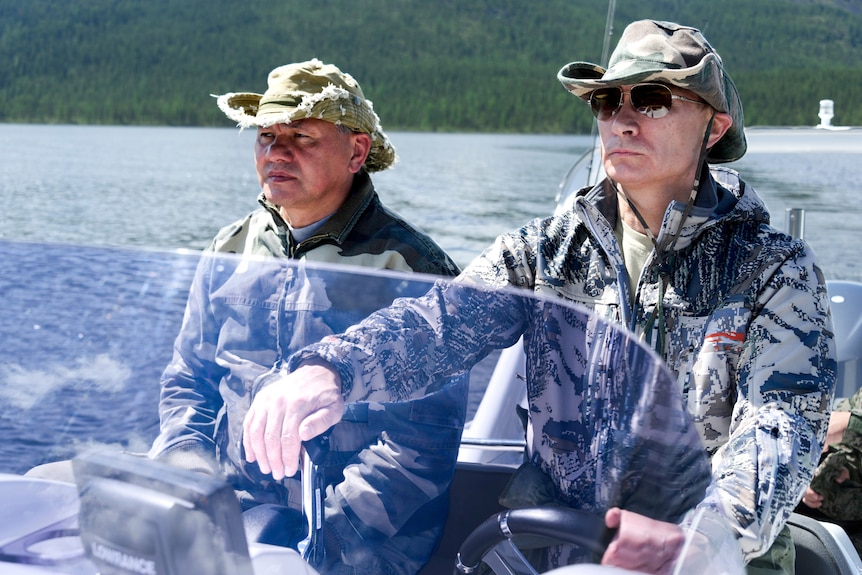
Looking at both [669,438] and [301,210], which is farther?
[301,210]

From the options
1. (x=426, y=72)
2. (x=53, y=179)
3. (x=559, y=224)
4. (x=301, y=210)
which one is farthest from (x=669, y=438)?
(x=426, y=72)

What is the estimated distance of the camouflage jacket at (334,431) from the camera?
1.10 meters

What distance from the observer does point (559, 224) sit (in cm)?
177

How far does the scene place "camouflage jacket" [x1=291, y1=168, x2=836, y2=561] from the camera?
1.22 metres

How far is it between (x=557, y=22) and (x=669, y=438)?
2474 inches

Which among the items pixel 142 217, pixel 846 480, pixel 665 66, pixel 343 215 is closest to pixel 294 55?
pixel 142 217

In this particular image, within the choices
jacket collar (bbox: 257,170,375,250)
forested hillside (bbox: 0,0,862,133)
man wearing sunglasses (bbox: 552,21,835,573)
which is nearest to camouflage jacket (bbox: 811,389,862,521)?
man wearing sunglasses (bbox: 552,21,835,573)

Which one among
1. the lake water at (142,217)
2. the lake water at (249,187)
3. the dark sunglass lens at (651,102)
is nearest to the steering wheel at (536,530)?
the lake water at (142,217)

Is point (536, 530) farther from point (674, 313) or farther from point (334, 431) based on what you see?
point (674, 313)

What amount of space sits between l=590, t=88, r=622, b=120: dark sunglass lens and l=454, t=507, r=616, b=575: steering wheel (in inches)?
33.4

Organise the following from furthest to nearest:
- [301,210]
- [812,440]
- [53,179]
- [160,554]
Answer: [53,179] < [301,210] < [812,440] < [160,554]

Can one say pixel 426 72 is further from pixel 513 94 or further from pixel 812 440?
pixel 812 440

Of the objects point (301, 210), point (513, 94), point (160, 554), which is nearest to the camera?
point (160, 554)

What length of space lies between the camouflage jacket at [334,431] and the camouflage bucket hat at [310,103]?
4.49 feet
